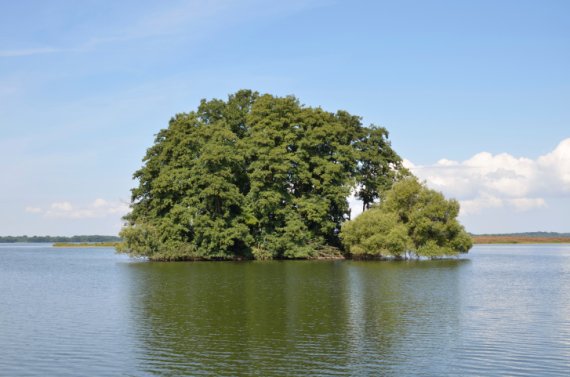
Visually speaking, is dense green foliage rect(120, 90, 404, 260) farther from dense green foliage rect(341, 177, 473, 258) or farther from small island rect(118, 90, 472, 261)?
dense green foliage rect(341, 177, 473, 258)

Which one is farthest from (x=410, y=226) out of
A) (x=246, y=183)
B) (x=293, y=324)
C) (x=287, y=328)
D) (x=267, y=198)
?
(x=287, y=328)

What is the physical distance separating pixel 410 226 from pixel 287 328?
52220 millimetres

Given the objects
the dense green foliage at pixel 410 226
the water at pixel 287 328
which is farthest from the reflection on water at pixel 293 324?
the dense green foliage at pixel 410 226

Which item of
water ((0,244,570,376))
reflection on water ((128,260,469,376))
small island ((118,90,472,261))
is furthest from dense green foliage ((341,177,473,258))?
water ((0,244,570,376))

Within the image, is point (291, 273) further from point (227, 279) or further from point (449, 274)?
point (449, 274)

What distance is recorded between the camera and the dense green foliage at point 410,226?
74.6 meters

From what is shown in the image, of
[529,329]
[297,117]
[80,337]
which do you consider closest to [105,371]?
[80,337]

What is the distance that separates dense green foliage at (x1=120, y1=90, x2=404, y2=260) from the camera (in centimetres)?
7444

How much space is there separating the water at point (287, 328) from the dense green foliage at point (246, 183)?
27636mm

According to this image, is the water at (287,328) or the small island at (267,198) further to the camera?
the small island at (267,198)

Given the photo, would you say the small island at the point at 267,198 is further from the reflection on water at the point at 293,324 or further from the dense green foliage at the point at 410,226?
the reflection on water at the point at 293,324

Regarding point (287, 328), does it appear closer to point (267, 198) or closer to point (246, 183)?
point (267, 198)

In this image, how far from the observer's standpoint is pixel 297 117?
3167 inches

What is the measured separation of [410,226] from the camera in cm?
7600
